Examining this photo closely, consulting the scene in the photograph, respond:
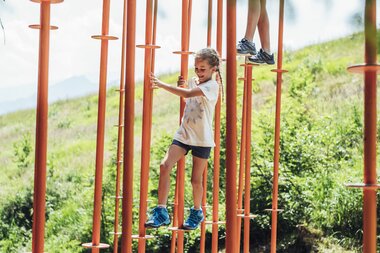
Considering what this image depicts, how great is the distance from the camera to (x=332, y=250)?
8.05 meters

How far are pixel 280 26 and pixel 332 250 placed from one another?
4.10 m

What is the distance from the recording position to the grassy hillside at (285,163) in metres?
8.48

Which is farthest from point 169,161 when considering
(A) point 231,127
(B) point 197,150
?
(A) point 231,127

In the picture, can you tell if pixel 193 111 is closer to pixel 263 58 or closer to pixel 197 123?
pixel 197 123

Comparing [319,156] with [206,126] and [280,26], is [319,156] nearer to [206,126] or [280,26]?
[280,26]

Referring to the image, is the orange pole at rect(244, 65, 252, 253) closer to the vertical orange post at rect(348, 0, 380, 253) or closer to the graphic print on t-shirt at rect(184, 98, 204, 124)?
the graphic print on t-shirt at rect(184, 98, 204, 124)

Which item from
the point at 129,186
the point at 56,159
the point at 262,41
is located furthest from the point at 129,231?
the point at 56,159

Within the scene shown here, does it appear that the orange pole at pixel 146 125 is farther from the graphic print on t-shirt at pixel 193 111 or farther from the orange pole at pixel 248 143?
the orange pole at pixel 248 143

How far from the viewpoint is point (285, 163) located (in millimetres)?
8844

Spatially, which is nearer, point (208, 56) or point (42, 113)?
point (42, 113)

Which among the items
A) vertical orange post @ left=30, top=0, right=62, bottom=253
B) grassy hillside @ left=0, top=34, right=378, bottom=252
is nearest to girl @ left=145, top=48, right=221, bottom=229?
vertical orange post @ left=30, top=0, right=62, bottom=253

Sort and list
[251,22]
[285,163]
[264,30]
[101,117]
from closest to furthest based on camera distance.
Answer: [101,117], [251,22], [264,30], [285,163]

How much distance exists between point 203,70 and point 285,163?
526 cm

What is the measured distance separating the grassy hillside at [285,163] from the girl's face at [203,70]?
123 inches
